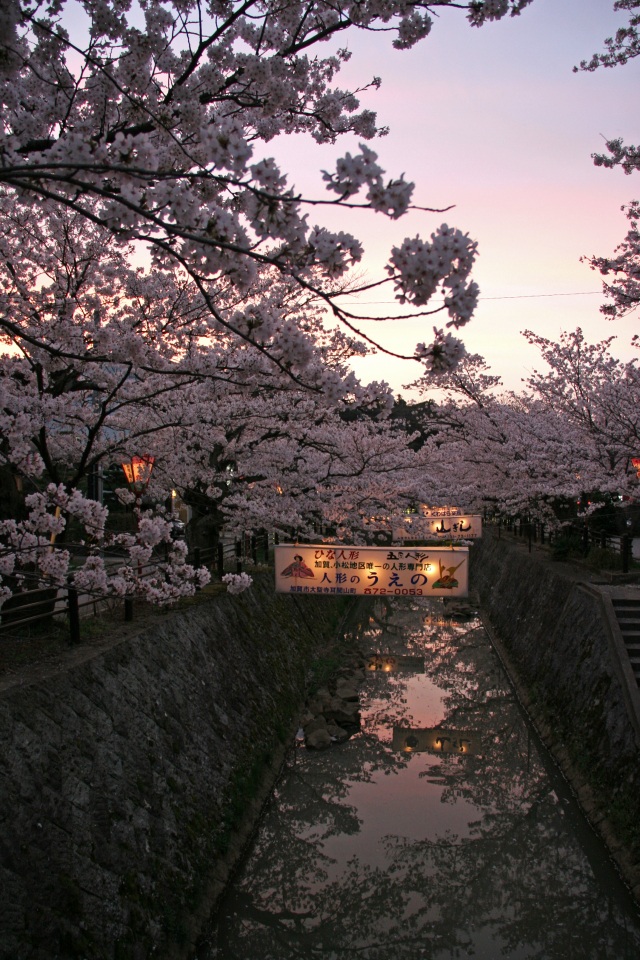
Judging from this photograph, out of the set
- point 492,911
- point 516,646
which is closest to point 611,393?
point 516,646

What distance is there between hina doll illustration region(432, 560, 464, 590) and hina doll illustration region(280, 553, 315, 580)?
2.58m

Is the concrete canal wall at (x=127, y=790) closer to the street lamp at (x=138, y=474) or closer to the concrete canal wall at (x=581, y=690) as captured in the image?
the street lamp at (x=138, y=474)

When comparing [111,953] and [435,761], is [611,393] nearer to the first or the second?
[435,761]

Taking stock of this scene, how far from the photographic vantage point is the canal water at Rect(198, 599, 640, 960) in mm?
7734

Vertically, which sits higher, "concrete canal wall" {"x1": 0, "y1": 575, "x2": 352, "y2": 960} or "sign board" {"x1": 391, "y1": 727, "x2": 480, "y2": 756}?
"concrete canal wall" {"x1": 0, "y1": 575, "x2": 352, "y2": 960}

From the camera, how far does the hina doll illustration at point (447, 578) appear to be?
13.4 meters

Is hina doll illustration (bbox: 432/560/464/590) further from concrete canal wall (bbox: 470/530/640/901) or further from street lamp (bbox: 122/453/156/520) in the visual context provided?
street lamp (bbox: 122/453/156/520)

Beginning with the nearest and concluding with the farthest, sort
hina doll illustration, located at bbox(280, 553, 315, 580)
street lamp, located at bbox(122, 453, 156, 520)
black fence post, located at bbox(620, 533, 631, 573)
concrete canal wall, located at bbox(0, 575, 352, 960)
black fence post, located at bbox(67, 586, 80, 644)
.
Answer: concrete canal wall, located at bbox(0, 575, 352, 960) → black fence post, located at bbox(67, 586, 80, 644) → street lamp, located at bbox(122, 453, 156, 520) → hina doll illustration, located at bbox(280, 553, 315, 580) → black fence post, located at bbox(620, 533, 631, 573)

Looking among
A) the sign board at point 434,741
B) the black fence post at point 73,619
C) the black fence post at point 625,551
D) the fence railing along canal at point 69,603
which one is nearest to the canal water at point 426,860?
the sign board at point 434,741

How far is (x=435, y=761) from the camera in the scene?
13.0 metres

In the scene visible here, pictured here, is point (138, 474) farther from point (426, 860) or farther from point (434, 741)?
point (426, 860)

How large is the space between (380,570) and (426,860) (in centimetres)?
539

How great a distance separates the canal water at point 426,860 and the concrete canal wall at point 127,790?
0.66 meters

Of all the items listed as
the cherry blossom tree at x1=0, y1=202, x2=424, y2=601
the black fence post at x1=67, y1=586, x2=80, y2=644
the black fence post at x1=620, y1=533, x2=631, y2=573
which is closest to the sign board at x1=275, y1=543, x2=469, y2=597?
the cherry blossom tree at x1=0, y1=202, x2=424, y2=601
